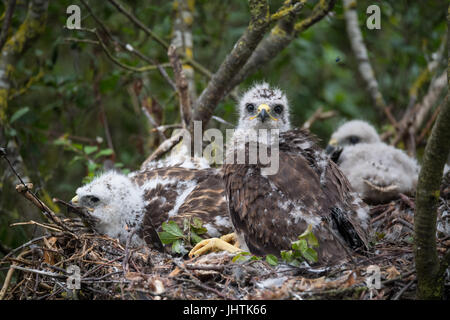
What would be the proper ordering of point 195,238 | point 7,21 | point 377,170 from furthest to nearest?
point 377,170 < point 7,21 < point 195,238

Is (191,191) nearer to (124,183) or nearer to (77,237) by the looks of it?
(124,183)

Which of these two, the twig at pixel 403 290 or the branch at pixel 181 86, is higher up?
the branch at pixel 181 86

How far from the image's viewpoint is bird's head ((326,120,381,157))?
234 inches

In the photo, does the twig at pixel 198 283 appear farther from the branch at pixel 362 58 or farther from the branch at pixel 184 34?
the branch at pixel 362 58

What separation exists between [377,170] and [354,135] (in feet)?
4.02

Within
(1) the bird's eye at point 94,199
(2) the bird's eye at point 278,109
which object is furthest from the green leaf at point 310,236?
(1) the bird's eye at point 94,199

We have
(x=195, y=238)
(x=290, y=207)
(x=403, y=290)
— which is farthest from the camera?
(x=195, y=238)

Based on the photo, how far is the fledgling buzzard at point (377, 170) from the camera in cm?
475

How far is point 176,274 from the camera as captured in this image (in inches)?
120

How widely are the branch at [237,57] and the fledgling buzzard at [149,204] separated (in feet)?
2.09

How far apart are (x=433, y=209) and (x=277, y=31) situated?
9.11ft
